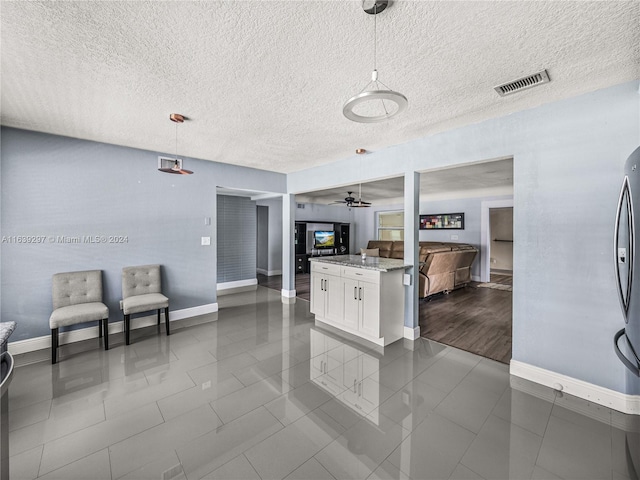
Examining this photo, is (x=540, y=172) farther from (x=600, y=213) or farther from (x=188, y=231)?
(x=188, y=231)

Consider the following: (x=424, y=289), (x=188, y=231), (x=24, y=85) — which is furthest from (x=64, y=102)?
(x=424, y=289)

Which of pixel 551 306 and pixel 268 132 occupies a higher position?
pixel 268 132

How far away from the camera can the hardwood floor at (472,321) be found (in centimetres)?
329

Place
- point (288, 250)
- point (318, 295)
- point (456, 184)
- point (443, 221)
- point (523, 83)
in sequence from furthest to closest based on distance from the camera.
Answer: point (443, 221) < point (456, 184) < point (288, 250) < point (318, 295) < point (523, 83)

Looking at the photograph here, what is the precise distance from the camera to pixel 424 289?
17.6 feet

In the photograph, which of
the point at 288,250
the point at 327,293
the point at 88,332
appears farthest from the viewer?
the point at 288,250

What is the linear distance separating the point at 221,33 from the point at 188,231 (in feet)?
10.9

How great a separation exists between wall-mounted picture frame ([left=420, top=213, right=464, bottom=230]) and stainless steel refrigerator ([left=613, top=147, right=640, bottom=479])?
625cm

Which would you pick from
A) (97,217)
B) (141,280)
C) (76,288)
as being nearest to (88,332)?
(76,288)

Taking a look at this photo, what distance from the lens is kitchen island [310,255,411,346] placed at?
127 inches

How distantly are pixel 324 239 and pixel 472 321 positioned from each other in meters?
5.58

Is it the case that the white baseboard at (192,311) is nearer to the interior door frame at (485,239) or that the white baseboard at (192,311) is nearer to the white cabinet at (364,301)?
the white cabinet at (364,301)

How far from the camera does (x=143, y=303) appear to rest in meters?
3.39

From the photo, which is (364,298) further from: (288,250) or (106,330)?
(106,330)
